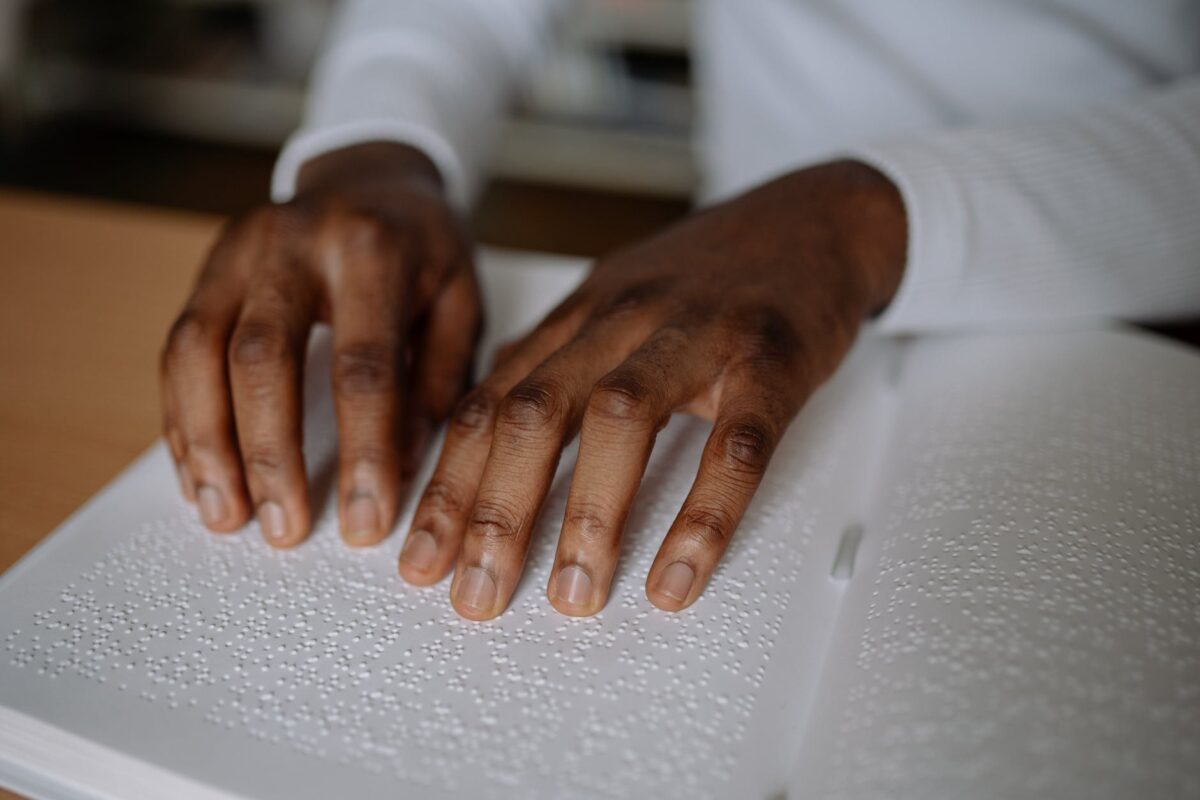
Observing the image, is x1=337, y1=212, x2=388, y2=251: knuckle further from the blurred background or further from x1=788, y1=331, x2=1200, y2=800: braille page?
the blurred background

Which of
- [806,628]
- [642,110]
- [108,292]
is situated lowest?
[642,110]

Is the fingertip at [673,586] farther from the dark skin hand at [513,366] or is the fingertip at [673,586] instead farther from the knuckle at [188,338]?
the knuckle at [188,338]

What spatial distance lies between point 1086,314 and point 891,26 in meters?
0.29

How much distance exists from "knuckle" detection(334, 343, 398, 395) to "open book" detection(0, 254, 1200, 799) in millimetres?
55

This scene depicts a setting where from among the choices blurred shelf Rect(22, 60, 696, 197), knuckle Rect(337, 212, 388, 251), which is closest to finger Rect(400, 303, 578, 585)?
knuckle Rect(337, 212, 388, 251)

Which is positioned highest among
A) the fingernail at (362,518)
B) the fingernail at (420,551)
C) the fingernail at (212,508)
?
the fingernail at (420,551)

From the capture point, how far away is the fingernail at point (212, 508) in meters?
0.44

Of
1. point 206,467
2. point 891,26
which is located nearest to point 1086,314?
point 891,26

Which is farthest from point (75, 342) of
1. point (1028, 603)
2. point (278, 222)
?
point (1028, 603)

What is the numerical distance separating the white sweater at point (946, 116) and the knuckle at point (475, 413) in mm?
267

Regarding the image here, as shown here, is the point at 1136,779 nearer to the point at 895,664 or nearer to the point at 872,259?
the point at 895,664

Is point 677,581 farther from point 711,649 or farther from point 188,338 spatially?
point 188,338

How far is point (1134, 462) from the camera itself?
0.44 metres

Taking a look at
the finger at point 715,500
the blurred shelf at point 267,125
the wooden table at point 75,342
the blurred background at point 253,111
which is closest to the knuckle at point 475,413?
the finger at point 715,500
